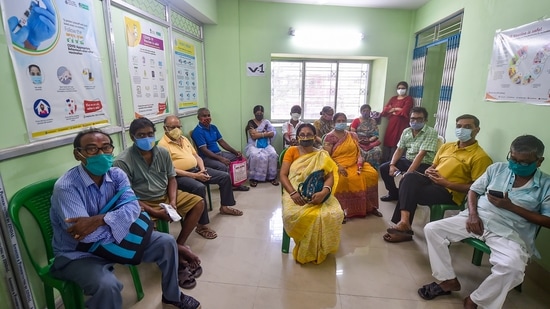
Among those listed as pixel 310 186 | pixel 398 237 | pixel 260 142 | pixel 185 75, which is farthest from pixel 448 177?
pixel 185 75

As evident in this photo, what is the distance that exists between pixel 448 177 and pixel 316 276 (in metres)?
1.43

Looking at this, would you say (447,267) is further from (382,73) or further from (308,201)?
(382,73)

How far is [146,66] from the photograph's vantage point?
2.65 metres

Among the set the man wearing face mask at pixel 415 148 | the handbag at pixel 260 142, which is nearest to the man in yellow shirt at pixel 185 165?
the handbag at pixel 260 142

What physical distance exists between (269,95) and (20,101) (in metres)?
3.41

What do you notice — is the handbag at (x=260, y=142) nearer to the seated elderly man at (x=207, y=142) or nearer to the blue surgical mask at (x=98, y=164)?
the seated elderly man at (x=207, y=142)

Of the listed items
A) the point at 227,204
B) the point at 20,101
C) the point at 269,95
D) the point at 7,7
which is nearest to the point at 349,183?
the point at 227,204

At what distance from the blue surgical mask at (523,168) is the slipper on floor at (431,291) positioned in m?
0.91

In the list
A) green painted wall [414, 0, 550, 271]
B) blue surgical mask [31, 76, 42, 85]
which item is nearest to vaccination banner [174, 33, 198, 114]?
blue surgical mask [31, 76, 42, 85]

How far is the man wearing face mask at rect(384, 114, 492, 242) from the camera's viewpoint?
2230 millimetres

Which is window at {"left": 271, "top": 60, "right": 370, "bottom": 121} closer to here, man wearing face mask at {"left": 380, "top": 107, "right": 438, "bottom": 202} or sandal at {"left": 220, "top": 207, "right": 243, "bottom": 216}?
man wearing face mask at {"left": 380, "top": 107, "right": 438, "bottom": 202}

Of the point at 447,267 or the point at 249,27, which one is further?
the point at 249,27

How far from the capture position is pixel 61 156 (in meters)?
1.71

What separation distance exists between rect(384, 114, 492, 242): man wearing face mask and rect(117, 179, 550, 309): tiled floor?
0.96 ft
